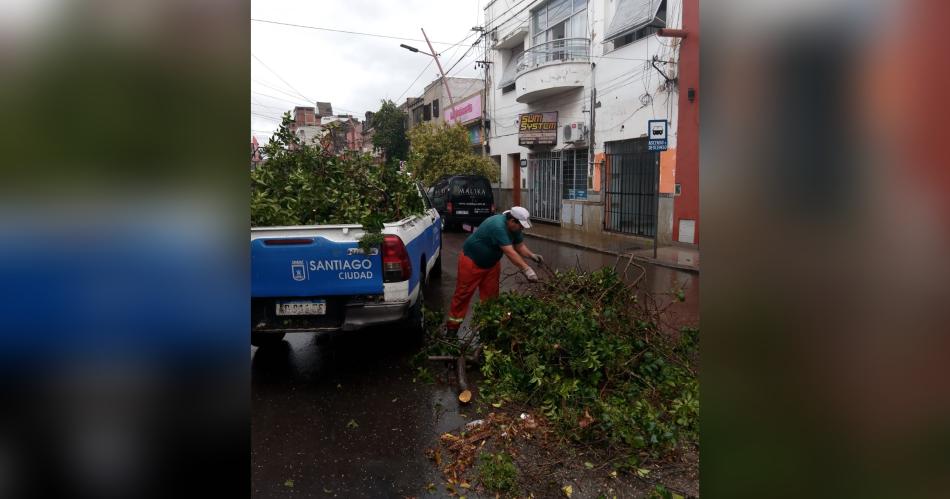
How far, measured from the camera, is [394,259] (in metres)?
4.96

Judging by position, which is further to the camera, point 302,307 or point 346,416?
point 302,307

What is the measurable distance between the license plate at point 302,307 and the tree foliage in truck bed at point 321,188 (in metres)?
0.85

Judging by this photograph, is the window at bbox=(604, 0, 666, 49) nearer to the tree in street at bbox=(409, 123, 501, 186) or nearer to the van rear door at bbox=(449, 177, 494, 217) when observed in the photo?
the van rear door at bbox=(449, 177, 494, 217)

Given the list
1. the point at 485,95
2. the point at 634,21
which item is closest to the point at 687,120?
the point at 634,21

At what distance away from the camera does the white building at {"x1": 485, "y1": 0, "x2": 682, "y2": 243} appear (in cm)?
1445

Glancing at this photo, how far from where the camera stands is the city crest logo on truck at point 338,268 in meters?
4.82

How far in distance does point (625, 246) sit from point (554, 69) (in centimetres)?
716

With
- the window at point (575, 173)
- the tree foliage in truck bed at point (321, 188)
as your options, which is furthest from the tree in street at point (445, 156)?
the tree foliage in truck bed at point (321, 188)

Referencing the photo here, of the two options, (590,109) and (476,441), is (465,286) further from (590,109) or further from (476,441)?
(590,109)

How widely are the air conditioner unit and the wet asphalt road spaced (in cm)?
1236

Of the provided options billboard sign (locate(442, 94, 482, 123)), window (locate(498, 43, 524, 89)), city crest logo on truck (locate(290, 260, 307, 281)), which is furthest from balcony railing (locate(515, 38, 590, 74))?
city crest logo on truck (locate(290, 260, 307, 281))
